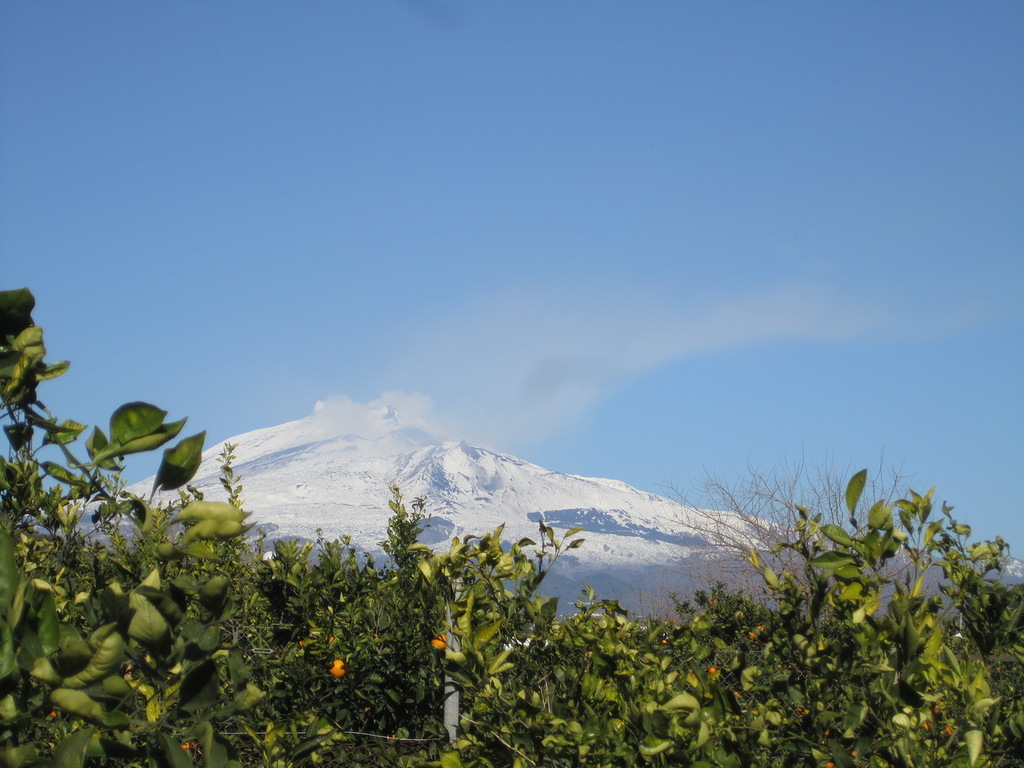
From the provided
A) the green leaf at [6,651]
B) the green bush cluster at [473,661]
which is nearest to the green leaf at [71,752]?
the green bush cluster at [473,661]

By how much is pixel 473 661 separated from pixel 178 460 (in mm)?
1055

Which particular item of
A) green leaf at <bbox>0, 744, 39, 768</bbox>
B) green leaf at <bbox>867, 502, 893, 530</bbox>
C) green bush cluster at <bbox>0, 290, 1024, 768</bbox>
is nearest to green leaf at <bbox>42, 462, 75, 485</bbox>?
green bush cluster at <bbox>0, 290, 1024, 768</bbox>

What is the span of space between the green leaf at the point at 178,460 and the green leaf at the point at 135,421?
49 mm

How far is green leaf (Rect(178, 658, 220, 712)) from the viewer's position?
35.5 inches

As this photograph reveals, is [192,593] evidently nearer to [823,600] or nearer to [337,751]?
[823,600]

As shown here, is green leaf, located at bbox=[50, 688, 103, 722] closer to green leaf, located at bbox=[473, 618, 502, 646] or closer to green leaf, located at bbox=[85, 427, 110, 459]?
green leaf, located at bbox=[85, 427, 110, 459]

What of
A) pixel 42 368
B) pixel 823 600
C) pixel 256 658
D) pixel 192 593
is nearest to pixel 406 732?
pixel 256 658

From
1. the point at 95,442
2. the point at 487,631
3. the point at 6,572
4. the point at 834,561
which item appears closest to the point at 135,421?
the point at 95,442

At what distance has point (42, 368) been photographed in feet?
3.32

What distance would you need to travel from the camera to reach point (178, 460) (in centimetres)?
87

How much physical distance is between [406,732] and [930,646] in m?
2.44

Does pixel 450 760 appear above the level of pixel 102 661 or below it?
below

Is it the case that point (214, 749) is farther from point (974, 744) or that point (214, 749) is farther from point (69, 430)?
point (974, 744)

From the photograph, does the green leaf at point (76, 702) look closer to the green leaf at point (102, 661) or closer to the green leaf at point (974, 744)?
the green leaf at point (102, 661)
